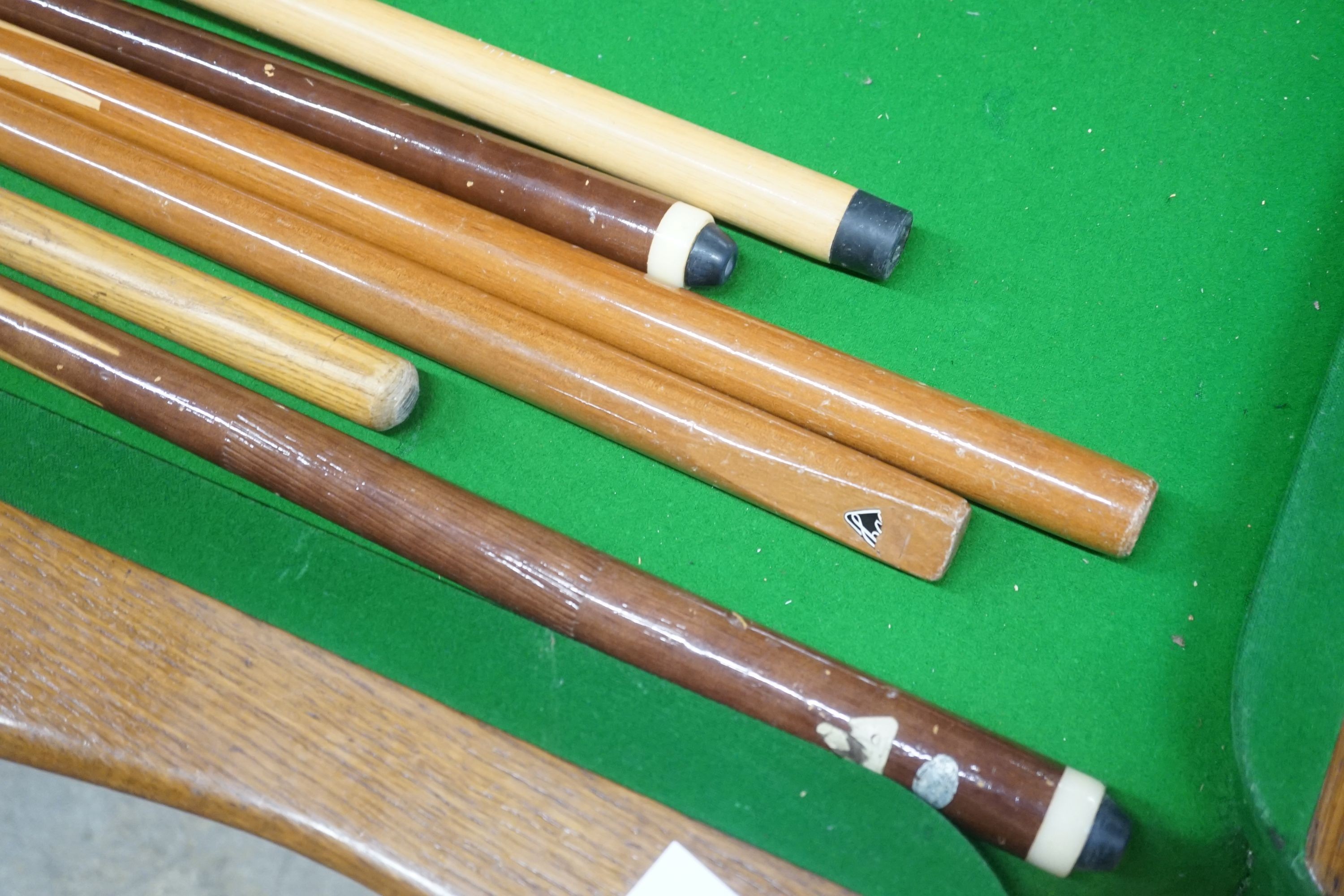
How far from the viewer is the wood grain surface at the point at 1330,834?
959mm

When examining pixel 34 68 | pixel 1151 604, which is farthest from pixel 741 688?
pixel 34 68

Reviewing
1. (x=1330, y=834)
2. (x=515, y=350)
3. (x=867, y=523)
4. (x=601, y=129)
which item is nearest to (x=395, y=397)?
(x=515, y=350)

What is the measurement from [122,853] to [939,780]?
1348 mm

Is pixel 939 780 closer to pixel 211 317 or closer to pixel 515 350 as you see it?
pixel 515 350

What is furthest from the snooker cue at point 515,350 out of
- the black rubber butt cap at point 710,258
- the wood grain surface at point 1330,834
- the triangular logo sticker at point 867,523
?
the wood grain surface at point 1330,834

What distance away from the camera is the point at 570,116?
130 cm

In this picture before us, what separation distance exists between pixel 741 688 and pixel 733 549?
0.18 m

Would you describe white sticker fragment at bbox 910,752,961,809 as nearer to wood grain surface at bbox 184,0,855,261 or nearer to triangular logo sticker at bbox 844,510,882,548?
triangular logo sticker at bbox 844,510,882,548

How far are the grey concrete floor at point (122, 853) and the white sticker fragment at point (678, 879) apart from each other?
0.88 meters

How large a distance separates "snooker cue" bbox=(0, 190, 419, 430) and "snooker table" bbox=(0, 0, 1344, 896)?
3.2 inches

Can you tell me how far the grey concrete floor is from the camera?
1.76 metres

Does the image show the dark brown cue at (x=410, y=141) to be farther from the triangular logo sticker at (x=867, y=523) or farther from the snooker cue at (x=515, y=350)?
the triangular logo sticker at (x=867, y=523)

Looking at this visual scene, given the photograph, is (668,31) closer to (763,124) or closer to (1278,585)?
(763,124)

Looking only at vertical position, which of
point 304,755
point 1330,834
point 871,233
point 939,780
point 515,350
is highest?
point 871,233
